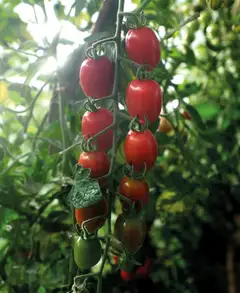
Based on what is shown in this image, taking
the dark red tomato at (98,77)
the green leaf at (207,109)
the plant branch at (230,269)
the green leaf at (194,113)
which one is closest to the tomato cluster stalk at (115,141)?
the dark red tomato at (98,77)

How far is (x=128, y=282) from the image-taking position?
90 centimetres

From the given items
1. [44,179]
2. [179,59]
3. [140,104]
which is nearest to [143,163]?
[140,104]

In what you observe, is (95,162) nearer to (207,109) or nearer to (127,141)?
(127,141)

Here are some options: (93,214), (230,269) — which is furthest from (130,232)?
(230,269)

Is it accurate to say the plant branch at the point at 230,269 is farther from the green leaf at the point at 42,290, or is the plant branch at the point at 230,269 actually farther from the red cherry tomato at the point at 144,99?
the red cherry tomato at the point at 144,99

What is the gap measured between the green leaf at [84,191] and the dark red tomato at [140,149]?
5cm

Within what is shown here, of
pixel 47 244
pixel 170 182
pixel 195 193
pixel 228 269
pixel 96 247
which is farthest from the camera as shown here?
pixel 228 269

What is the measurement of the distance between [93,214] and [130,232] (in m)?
0.05

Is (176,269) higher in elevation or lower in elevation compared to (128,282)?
lower

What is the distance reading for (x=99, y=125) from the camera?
19.8 inches

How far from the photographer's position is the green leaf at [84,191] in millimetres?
447

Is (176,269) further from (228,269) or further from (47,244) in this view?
(228,269)

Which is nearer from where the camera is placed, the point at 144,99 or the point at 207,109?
the point at 144,99

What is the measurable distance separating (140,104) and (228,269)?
1473mm
